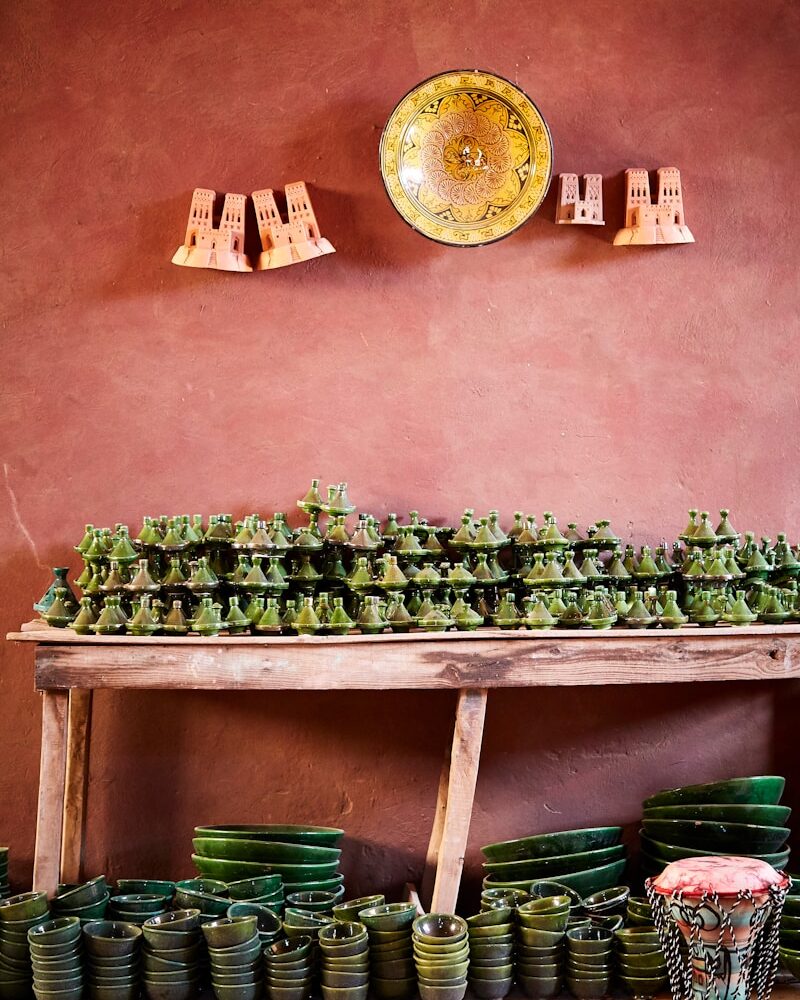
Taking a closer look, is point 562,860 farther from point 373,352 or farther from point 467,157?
→ point 467,157

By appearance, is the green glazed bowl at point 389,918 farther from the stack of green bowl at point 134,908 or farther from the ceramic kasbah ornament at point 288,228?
the ceramic kasbah ornament at point 288,228

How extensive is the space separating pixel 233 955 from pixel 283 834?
43cm

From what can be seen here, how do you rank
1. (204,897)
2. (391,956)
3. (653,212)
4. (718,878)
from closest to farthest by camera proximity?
1. (718,878)
2. (391,956)
3. (204,897)
4. (653,212)

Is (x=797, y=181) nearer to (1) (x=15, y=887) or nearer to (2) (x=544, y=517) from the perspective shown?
(2) (x=544, y=517)

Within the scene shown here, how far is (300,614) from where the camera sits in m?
2.61

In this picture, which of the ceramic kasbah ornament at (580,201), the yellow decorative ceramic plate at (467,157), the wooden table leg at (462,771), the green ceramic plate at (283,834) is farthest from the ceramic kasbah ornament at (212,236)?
the green ceramic plate at (283,834)

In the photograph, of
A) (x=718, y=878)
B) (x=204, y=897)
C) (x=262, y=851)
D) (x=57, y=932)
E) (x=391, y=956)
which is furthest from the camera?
(x=262, y=851)

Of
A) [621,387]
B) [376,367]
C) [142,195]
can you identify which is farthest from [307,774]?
[142,195]

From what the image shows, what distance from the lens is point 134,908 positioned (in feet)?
8.79

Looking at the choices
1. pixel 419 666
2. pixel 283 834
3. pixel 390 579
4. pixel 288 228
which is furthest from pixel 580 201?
pixel 283 834

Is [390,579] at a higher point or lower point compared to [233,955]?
higher

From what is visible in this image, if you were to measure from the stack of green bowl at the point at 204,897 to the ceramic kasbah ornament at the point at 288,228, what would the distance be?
1738mm

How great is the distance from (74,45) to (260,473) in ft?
4.53

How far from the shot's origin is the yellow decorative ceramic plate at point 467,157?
300cm
